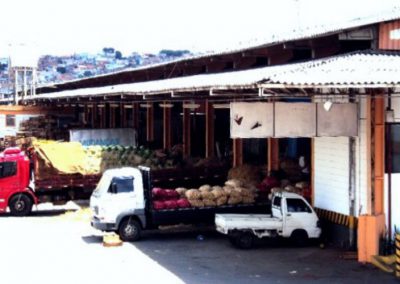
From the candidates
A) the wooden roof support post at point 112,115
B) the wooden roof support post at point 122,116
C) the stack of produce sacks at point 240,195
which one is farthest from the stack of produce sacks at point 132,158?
the wooden roof support post at point 112,115

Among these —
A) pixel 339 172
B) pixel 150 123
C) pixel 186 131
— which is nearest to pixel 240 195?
pixel 339 172

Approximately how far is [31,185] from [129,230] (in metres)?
7.22

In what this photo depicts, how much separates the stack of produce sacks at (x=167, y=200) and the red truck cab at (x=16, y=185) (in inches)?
270

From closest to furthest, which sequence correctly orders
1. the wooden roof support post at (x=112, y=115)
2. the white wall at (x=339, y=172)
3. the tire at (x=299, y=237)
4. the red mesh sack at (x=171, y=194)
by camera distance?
the white wall at (x=339, y=172) → the tire at (x=299, y=237) → the red mesh sack at (x=171, y=194) → the wooden roof support post at (x=112, y=115)

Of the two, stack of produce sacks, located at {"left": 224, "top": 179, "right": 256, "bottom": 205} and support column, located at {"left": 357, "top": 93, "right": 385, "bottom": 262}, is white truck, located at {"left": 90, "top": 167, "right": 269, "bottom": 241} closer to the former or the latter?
stack of produce sacks, located at {"left": 224, "top": 179, "right": 256, "bottom": 205}

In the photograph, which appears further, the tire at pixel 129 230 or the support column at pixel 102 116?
the support column at pixel 102 116

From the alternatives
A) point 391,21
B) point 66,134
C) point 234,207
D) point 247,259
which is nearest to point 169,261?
point 247,259

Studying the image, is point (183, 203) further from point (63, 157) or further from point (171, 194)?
point (63, 157)

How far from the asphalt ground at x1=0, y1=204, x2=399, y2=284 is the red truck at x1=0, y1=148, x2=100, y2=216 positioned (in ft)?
11.2

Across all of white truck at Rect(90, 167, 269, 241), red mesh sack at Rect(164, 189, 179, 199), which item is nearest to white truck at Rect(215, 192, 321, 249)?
white truck at Rect(90, 167, 269, 241)

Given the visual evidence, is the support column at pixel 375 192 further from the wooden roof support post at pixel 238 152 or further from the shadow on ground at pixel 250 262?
the wooden roof support post at pixel 238 152

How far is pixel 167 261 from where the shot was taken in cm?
1716

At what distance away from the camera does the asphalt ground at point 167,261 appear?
15359 millimetres

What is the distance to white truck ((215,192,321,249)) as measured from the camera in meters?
18.4
